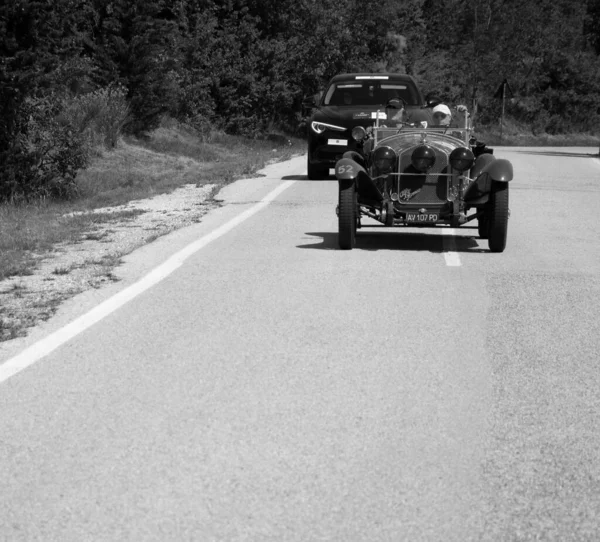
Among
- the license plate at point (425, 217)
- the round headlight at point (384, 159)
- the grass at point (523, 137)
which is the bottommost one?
the grass at point (523, 137)

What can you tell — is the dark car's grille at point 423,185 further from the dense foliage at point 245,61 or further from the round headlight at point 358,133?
the dense foliage at point 245,61

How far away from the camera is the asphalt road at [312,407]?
15.5 ft

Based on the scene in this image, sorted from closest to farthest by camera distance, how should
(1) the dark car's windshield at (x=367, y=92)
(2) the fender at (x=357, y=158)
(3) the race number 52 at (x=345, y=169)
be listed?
(3) the race number 52 at (x=345, y=169) < (2) the fender at (x=357, y=158) < (1) the dark car's windshield at (x=367, y=92)

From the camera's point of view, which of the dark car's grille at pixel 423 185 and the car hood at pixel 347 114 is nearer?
the dark car's grille at pixel 423 185

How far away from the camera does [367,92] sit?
885 inches

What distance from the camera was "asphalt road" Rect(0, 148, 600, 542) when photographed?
472cm

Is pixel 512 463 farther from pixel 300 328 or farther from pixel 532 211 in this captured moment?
pixel 532 211

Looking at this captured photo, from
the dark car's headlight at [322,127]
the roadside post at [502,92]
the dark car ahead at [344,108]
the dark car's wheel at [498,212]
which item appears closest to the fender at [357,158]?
the dark car's wheel at [498,212]

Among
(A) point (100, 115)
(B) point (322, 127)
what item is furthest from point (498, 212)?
(A) point (100, 115)

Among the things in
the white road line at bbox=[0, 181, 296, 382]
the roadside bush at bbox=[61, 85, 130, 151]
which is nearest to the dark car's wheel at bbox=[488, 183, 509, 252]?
the white road line at bbox=[0, 181, 296, 382]

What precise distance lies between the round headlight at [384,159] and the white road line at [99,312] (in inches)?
72.6

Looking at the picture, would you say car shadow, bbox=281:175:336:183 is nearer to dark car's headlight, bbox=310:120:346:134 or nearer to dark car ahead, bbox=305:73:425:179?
dark car ahead, bbox=305:73:425:179

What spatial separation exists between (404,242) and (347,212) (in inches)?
53.3

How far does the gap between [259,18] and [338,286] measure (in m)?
33.1
